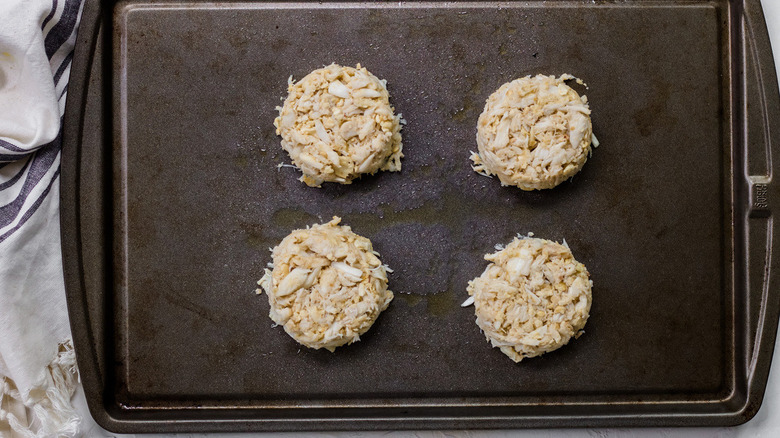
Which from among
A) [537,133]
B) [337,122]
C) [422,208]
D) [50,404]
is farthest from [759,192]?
[50,404]

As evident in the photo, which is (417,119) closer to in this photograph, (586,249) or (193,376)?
(586,249)

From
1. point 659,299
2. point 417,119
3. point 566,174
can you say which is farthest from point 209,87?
point 659,299

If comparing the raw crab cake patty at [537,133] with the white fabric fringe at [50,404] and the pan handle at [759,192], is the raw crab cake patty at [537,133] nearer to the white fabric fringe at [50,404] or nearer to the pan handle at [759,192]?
the pan handle at [759,192]

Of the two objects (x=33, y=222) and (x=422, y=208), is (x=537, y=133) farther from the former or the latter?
(x=33, y=222)

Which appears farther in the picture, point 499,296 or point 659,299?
point 659,299

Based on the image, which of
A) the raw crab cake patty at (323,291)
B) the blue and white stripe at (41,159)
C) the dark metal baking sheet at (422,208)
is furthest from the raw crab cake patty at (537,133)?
the blue and white stripe at (41,159)

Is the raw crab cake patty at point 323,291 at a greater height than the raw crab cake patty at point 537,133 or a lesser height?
lesser

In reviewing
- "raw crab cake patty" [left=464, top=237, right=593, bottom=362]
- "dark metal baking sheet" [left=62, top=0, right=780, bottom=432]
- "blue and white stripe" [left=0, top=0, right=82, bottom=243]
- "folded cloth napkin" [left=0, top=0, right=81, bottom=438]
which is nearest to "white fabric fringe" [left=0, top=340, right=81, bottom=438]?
"folded cloth napkin" [left=0, top=0, right=81, bottom=438]

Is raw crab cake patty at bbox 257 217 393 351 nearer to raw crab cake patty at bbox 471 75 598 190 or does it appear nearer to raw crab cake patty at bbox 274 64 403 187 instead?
raw crab cake patty at bbox 274 64 403 187
